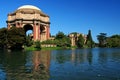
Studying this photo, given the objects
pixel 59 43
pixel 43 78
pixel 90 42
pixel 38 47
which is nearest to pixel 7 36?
pixel 38 47

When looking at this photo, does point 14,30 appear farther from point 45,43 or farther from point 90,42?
point 90,42

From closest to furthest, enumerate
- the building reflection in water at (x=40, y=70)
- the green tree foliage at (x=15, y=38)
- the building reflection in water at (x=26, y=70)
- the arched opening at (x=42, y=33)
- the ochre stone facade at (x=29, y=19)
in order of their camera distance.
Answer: the building reflection in water at (x=40, y=70) < the building reflection in water at (x=26, y=70) < the green tree foliage at (x=15, y=38) < the ochre stone facade at (x=29, y=19) < the arched opening at (x=42, y=33)

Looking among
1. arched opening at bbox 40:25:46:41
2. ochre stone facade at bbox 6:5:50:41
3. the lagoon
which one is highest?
ochre stone facade at bbox 6:5:50:41

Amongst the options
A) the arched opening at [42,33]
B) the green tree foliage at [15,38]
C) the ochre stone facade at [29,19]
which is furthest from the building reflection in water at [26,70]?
the arched opening at [42,33]

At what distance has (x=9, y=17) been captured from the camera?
489 feet

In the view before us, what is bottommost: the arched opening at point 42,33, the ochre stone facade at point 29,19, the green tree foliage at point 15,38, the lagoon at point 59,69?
the lagoon at point 59,69

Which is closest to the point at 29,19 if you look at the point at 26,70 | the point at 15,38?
the point at 15,38

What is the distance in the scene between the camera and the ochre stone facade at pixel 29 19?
463 ft

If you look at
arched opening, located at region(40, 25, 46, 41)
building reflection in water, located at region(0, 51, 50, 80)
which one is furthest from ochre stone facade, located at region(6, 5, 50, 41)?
building reflection in water, located at region(0, 51, 50, 80)

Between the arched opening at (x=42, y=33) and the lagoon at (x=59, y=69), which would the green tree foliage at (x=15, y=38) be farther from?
the arched opening at (x=42, y=33)

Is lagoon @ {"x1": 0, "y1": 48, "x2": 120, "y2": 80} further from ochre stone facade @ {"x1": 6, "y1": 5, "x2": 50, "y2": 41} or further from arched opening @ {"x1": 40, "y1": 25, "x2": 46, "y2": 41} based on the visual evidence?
arched opening @ {"x1": 40, "y1": 25, "x2": 46, "y2": 41}

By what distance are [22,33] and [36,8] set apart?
56143mm

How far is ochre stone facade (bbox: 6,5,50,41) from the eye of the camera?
5561 inches

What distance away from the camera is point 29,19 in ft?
467
